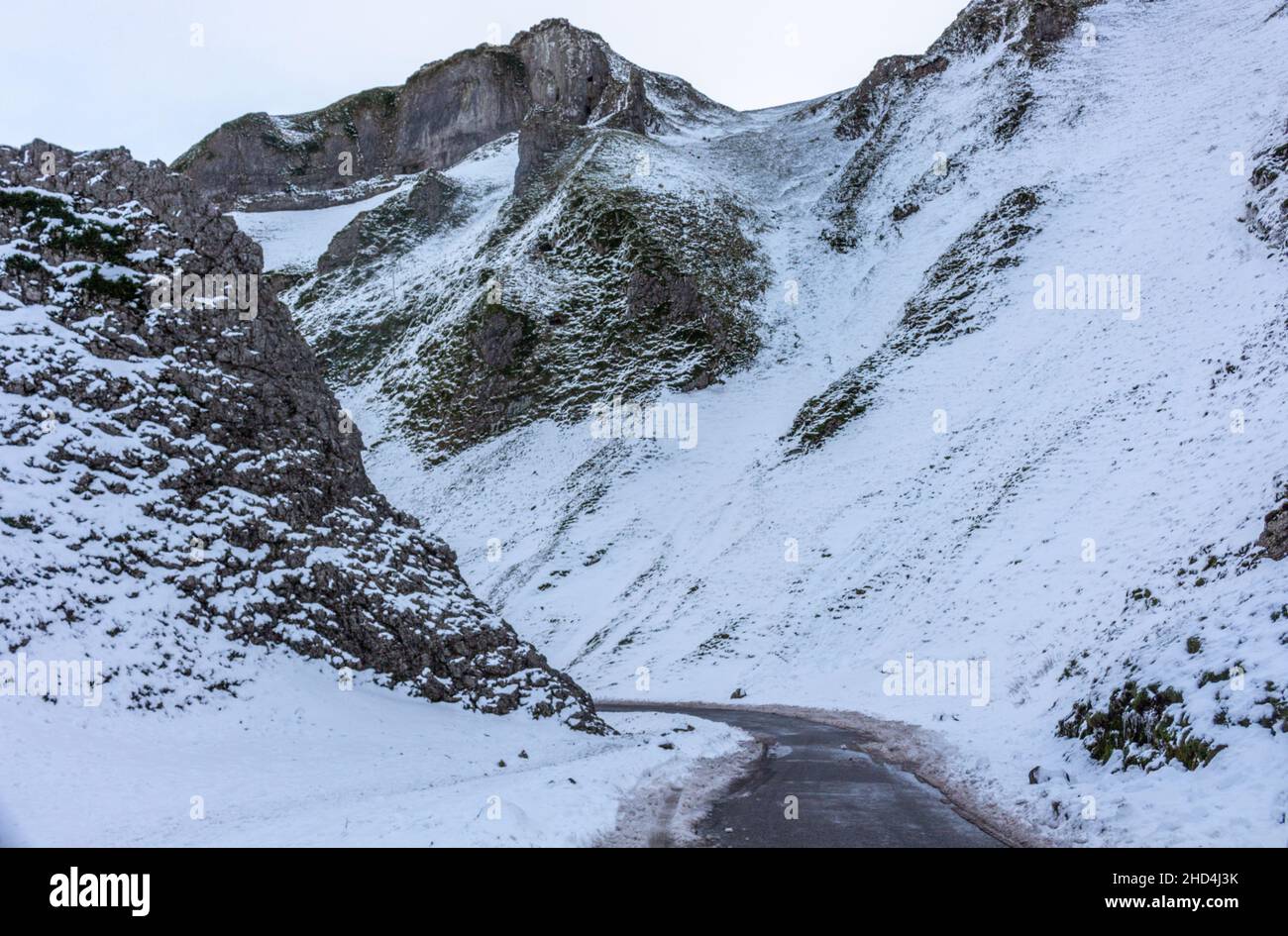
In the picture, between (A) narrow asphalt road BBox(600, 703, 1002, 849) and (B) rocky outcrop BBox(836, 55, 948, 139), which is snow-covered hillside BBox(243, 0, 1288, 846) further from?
(A) narrow asphalt road BBox(600, 703, 1002, 849)

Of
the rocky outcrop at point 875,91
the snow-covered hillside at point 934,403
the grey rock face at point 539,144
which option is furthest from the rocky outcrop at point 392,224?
the rocky outcrop at point 875,91

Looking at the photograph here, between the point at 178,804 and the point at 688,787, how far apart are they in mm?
8595

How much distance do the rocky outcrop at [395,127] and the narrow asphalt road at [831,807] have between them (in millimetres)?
113727

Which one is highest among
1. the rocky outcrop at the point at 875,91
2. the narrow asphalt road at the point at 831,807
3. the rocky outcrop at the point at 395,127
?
the rocky outcrop at the point at 395,127

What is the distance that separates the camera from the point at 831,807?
13320 mm

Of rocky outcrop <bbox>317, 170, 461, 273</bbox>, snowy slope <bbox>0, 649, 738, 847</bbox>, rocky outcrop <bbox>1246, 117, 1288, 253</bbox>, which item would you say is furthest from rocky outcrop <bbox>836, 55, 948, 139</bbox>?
snowy slope <bbox>0, 649, 738, 847</bbox>

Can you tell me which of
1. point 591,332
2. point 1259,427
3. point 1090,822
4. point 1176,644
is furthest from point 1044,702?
point 591,332

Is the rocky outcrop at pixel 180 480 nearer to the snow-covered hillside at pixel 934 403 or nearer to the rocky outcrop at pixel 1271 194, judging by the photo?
the snow-covered hillside at pixel 934 403

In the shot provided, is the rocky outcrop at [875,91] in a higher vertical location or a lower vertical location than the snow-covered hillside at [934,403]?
higher

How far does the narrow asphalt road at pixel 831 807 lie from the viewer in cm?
1122

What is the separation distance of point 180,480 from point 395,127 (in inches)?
5568

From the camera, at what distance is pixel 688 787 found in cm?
1570

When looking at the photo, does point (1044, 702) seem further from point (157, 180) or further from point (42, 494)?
point (157, 180)


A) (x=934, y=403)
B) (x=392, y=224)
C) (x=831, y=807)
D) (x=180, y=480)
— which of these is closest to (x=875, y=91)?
(x=392, y=224)
